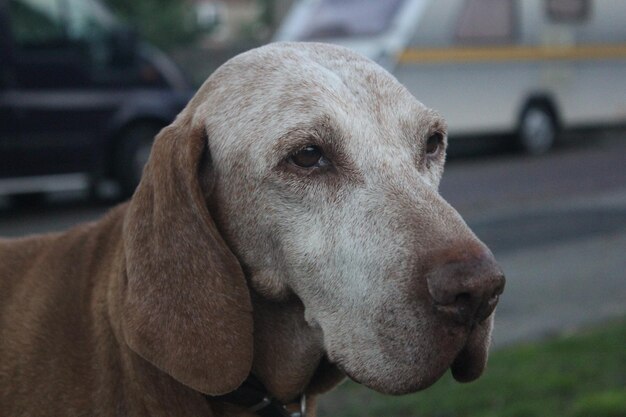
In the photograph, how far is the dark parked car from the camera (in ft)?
34.1

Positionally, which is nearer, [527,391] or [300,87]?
[300,87]

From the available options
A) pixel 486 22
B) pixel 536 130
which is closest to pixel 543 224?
pixel 486 22

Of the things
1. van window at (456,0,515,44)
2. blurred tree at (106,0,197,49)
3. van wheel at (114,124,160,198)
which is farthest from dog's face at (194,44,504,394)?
blurred tree at (106,0,197,49)

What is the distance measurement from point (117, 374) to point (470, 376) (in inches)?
37.4

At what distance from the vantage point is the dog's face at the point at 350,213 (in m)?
2.51

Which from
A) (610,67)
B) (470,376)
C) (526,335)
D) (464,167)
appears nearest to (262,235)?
(470,376)

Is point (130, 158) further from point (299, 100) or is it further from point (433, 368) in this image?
point (433, 368)

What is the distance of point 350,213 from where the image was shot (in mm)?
2762

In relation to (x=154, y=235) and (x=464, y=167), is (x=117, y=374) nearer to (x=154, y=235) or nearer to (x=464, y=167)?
(x=154, y=235)

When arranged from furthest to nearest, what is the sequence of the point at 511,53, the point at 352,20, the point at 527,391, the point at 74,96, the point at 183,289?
the point at 511,53 < the point at 352,20 < the point at 74,96 < the point at 527,391 < the point at 183,289

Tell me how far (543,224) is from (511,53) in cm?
597

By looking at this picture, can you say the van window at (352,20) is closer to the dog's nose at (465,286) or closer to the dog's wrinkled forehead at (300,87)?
the dog's wrinkled forehead at (300,87)

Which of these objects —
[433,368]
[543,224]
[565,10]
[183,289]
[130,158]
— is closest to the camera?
[433,368]

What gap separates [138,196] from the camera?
2.86m
